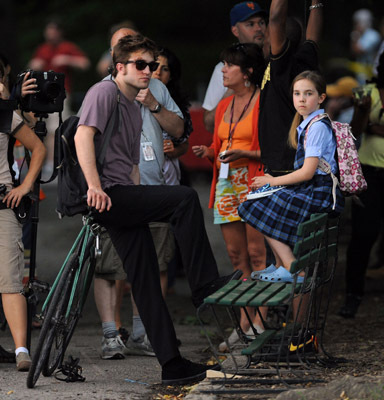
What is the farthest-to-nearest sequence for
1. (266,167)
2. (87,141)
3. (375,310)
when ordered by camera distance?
(375,310), (266,167), (87,141)

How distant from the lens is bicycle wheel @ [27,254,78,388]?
6277 mm

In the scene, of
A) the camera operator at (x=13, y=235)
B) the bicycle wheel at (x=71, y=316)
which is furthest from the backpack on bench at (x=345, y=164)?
the camera operator at (x=13, y=235)

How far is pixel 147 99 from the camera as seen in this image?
7398mm

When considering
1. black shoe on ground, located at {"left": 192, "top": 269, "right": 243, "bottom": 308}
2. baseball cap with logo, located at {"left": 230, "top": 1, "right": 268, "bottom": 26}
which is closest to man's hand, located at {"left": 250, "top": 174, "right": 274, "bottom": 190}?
black shoe on ground, located at {"left": 192, "top": 269, "right": 243, "bottom": 308}

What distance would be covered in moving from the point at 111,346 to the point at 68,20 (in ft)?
67.4

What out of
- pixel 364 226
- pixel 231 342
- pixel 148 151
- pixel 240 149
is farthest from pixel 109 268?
pixel 364 226

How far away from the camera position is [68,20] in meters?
27.0

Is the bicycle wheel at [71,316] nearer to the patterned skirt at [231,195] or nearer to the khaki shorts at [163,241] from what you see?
the khaki shorts at [163,241]

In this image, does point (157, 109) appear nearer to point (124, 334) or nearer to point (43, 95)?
point (43, 95)

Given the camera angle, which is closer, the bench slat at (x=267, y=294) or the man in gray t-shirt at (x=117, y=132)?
the bench slat at (x=267, y=294)

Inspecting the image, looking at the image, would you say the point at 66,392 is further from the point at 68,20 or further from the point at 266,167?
the point at 68,20

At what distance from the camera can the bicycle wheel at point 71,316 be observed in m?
6.53

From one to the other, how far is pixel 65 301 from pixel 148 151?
5.19 ft

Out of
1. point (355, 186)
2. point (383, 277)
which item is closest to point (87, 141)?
point (355, 186)
